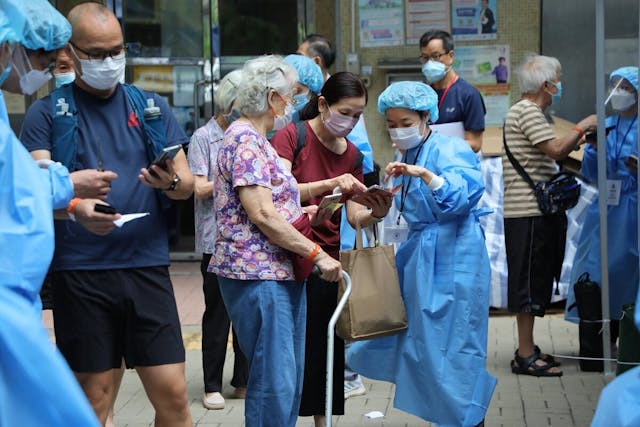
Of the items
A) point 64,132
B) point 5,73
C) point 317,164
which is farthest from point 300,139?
point 5,73

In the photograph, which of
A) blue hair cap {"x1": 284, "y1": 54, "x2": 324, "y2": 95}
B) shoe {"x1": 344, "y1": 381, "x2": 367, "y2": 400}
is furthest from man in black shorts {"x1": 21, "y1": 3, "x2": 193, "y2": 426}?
shoe {"x1": 344, "y1": 381, "x2": 367, "y2": 400}

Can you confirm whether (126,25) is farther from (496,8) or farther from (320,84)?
(320,84)

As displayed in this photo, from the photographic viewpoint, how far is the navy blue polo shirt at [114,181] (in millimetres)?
4332

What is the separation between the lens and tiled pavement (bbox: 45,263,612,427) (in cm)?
631

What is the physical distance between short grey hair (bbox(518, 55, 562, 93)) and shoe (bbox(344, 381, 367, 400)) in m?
2.09

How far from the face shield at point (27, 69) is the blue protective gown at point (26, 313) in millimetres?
363

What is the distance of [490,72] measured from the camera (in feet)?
33.9

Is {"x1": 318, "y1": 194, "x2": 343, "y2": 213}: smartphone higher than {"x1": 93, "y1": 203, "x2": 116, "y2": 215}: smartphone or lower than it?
lower

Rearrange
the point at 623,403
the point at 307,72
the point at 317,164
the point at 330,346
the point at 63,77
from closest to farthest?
the point at 623,403 < the point at 330,346 < the point at 317,164 < the point at 63,77 < the point at 307,72

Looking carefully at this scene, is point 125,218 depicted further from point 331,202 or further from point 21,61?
point 331,202

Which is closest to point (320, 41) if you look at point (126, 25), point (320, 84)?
point (320, 84)

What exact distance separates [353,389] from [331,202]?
212 centimetres

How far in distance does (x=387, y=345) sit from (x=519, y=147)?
198cm

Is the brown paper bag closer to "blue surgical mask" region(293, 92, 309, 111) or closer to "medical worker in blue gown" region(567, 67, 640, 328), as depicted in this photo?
"blue surgical mask" region(293, 92, 309, 111)
